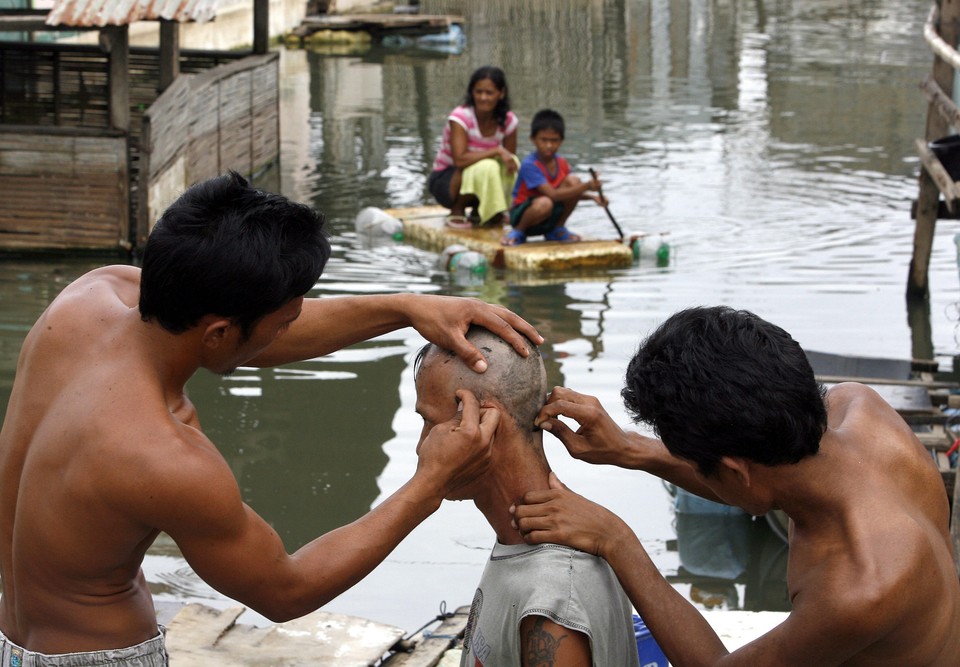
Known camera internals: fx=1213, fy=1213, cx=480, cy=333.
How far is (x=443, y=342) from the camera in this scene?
2801 mm

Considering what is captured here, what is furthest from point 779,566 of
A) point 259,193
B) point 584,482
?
point 259,193

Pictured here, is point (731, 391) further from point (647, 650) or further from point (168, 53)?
point (168, 53)

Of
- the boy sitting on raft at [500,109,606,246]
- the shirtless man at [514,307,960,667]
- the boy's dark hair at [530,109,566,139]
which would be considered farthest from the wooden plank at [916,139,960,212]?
the shirtless man at [514,307,960,667]

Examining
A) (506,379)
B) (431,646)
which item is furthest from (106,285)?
(431,646)

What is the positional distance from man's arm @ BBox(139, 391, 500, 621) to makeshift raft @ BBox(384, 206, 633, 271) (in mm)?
6869

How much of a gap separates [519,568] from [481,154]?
7.64 meters

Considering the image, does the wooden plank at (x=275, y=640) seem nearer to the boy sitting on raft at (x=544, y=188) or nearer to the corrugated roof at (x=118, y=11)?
the corrugated roof at (x=118, y=11)

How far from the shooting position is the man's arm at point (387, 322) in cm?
279

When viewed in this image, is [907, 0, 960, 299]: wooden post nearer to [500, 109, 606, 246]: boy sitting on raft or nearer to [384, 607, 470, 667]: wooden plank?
[500, 109, 606, 246]: boy sitting on raft

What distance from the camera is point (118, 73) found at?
359 inches

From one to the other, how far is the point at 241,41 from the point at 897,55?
1205 cm

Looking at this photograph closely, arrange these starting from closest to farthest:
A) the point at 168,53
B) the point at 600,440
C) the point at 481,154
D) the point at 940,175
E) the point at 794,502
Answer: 1. the point at 794,502
2. the point at 600,440
3. the point at 940,175
4. the point at 481,154
5. the point at 168,53

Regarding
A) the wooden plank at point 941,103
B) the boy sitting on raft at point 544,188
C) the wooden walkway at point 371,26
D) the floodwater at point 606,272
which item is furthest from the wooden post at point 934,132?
the wooden walkway at point 371,26

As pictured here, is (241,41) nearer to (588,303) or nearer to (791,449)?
(588,303)
